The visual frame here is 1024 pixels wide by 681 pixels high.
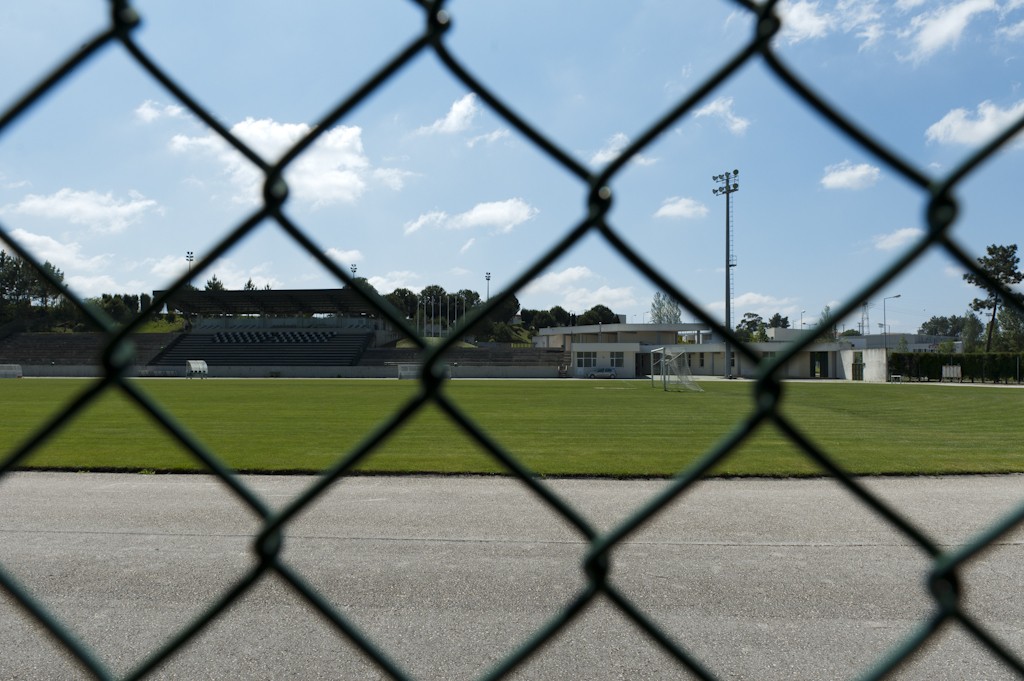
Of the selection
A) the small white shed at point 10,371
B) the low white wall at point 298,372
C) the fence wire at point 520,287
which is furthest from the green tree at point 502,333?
the fence wire at point 520,287

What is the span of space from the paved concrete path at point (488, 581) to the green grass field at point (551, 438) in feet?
5.81

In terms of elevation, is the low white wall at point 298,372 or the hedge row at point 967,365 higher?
the hedge row at point 967,365

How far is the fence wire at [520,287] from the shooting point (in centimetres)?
83

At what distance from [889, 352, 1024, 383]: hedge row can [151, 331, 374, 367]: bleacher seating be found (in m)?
43.2

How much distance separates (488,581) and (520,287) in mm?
3736

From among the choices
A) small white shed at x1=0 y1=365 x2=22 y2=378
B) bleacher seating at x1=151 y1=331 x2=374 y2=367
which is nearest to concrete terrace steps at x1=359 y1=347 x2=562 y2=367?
bleacher seating at x1=151 y1=331 x2=374 y2=367

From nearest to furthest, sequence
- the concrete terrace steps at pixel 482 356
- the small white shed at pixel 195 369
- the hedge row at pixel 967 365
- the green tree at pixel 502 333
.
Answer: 1. the hedge row at pixel 967 365
2. the small white shed at pixel 195 369
3. the concrete terrace steps at pixel 482 356
4. the green tree at pixel 502 333

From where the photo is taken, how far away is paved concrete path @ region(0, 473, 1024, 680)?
10.5ft

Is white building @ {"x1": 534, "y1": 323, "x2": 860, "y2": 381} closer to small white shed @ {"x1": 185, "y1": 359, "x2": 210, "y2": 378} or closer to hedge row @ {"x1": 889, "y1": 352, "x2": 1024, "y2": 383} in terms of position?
hedge row @ {"x1": 889, "y1": 352, "x2": 1024, "y2": 383}

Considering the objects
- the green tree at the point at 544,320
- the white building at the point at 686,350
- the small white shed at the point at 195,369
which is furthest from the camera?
the green tree at the point at 544,320

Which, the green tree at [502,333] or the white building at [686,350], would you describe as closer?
the white building at [686,350]

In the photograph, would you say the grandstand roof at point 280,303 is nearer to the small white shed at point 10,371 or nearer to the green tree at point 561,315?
the small white shed at point 10,371

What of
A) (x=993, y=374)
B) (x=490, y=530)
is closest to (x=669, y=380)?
(x=993, y=374)

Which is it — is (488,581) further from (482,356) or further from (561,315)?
(561,315)
